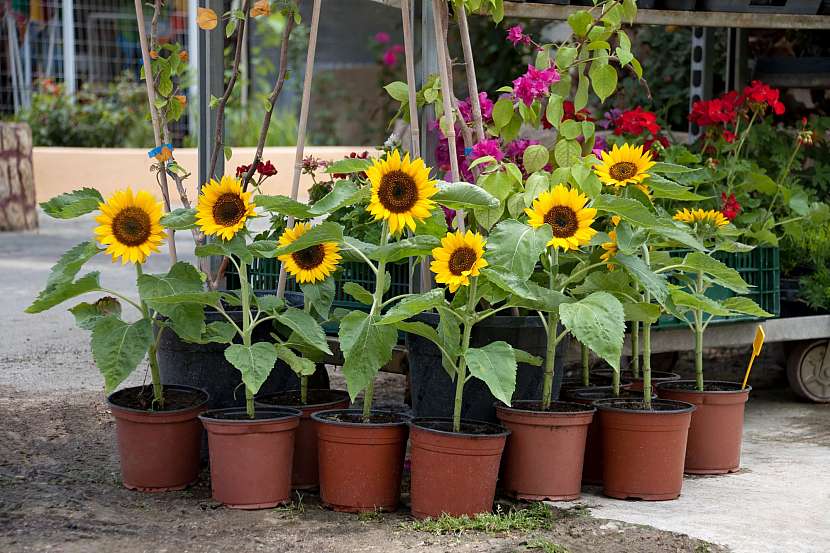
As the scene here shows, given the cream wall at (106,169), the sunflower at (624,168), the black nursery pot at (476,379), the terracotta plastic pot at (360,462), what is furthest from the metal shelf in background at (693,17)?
the cream wall at (106,169)

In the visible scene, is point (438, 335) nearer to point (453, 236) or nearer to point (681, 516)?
point (453, 236)

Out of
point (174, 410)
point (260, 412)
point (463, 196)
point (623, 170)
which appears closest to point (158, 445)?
point (174, 410)

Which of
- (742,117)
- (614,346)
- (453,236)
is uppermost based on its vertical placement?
(742,117)

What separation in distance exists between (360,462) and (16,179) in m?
6.87

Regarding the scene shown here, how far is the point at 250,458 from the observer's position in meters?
3.14

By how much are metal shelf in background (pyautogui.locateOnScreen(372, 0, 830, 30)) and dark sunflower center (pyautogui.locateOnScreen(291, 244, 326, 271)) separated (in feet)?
3.19

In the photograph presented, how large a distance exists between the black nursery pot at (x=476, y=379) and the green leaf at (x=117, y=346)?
0.76m

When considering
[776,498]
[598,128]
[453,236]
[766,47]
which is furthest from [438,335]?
[766,47]

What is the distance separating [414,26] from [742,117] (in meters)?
1.64

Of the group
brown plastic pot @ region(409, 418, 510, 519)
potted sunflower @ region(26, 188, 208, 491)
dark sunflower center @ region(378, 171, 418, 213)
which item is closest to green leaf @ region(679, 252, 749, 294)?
brown plastic pot @ region(409, 418, 510, 519)

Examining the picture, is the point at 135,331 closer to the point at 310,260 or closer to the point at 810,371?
the point at 310,260

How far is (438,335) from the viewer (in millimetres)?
3125

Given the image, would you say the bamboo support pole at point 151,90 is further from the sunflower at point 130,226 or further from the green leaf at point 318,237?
the green leaf at point 318,237

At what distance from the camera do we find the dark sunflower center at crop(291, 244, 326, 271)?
3234 millimetres
